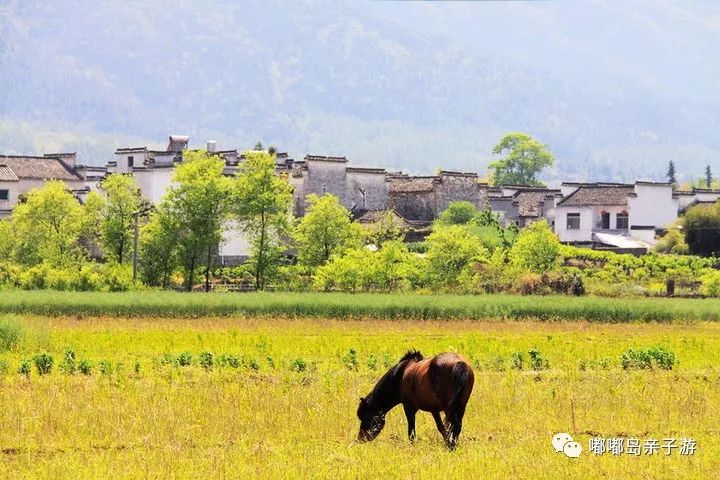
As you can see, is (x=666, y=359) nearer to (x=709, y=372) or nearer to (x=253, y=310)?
(x=709, y=372)

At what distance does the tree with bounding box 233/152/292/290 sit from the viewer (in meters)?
73.2

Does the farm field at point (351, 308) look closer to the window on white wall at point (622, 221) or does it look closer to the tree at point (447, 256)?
the tree at point (447, 256)

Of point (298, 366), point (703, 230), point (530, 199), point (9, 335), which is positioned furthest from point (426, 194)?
point (298, 366)

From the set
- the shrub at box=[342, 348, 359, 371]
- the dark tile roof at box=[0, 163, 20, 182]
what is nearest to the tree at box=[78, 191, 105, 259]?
the dark tile roof at box=[0, 163, 20, 182]

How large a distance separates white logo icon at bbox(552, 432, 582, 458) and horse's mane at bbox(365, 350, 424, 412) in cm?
251

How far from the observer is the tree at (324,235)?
7744cm

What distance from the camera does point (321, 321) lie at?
5300 cm

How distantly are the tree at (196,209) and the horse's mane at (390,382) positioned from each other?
50.1 m

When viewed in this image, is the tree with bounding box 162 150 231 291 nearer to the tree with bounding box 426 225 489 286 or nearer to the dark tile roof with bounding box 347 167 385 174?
the tree with bounding box 426 225 489 286

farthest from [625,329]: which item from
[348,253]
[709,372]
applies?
[348,253]

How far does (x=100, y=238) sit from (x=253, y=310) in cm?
2776

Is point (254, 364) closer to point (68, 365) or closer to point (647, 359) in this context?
point (68, 365)

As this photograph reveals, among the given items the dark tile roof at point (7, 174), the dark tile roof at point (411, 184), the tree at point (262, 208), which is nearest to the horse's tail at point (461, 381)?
the tree at point (262, 208)

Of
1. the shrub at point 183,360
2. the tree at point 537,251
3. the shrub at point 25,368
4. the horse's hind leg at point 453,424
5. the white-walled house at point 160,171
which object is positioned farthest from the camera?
the white-walled house at point 160,171
